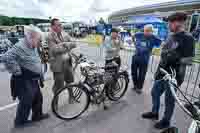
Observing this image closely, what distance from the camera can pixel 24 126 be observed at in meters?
2.04

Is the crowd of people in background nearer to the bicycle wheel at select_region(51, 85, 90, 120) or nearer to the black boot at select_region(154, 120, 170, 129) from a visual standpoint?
the black boot at select_region(154, 120, 170, 129)

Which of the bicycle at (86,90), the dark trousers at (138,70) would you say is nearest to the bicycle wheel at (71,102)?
the bicycle at (86,90)

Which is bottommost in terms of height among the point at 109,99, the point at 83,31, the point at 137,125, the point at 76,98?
the point at 137,125

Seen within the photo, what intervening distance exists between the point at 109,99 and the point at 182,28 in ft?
5.87

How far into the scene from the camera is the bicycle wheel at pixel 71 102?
2113mm

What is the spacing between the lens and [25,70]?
178 centimetres

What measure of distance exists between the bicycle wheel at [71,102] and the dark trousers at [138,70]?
55.4 inches

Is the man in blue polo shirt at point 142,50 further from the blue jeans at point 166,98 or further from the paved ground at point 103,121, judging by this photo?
the blue jeans at point 166,98

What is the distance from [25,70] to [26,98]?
0.41m

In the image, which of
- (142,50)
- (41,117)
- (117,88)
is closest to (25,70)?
(41,117)

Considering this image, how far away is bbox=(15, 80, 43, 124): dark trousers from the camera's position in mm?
1868

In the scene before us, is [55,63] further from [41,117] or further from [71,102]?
[41,117]

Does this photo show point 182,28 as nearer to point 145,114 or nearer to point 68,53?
point 145,114

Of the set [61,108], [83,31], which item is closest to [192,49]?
[61,108]
